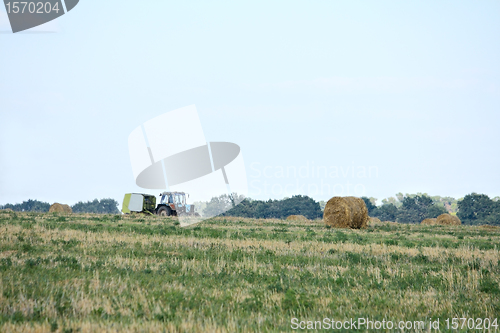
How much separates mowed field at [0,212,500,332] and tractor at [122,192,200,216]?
26.0 metres

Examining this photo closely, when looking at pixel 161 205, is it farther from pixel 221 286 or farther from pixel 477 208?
pixel 477 208

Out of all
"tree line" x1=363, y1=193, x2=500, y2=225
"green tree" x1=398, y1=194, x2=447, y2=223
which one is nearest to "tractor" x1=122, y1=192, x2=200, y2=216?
"tree line" x1=363, y1=193, x2=500, y2=225

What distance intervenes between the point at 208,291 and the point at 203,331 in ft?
8.48

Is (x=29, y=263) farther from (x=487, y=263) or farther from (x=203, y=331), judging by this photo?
(x=487, y=263)

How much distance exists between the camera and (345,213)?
3098 cm

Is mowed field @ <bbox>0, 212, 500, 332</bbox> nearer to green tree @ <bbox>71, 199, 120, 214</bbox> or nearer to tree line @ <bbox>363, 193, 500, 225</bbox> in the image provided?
tree line @ <bbox>363, 193, 500, 225</bbox>

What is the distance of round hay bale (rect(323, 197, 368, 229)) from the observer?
3111 cm

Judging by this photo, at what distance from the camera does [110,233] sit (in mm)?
20266

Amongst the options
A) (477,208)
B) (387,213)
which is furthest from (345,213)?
(387,213)

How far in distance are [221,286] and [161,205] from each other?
3372 centimetres

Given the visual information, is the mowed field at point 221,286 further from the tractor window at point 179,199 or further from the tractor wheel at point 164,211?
the tractor window at point 179,199

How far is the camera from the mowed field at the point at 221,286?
295 inches

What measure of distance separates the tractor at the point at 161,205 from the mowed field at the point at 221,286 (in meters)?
26.0

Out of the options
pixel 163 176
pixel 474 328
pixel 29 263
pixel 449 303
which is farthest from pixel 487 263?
pixel 163 176
